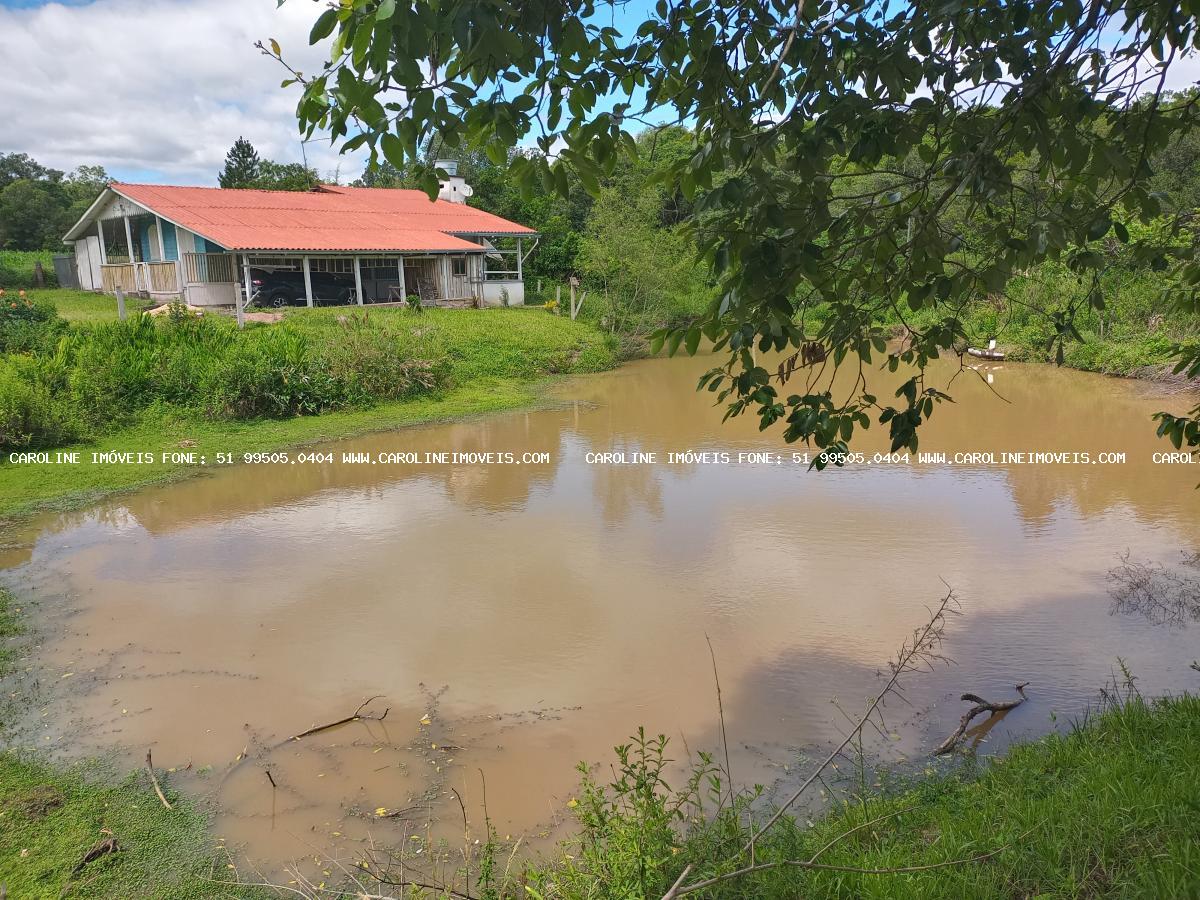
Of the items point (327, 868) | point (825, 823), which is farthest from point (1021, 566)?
point (327, 868)

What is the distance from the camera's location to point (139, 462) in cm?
952

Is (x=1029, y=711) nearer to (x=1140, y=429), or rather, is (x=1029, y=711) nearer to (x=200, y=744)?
(x=200, y=744)

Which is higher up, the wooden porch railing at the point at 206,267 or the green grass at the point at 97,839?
the wooden porch railing at the point at 206,267

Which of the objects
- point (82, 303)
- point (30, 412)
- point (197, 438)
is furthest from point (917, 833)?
point (82, 303)

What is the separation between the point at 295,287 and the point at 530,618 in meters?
16.1

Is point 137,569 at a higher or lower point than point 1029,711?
higher

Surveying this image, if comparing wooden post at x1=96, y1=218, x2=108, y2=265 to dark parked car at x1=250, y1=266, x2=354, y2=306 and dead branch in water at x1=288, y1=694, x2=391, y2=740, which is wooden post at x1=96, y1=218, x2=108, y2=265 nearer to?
dark parked car at x1=250, y1=266, x2=354, y2=306

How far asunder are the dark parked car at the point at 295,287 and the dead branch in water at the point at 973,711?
1735 centimetres

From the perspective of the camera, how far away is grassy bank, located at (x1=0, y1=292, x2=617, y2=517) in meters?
9.36

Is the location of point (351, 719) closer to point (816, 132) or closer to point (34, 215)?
point (816, 132)

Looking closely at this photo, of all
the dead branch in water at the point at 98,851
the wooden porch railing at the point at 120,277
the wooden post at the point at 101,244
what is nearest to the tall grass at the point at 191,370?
the wooden porch railing at the point at 120,277

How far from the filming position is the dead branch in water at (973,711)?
165 inches

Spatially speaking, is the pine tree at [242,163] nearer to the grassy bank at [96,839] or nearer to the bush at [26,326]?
the bush at [26,326]

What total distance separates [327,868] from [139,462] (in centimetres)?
749
